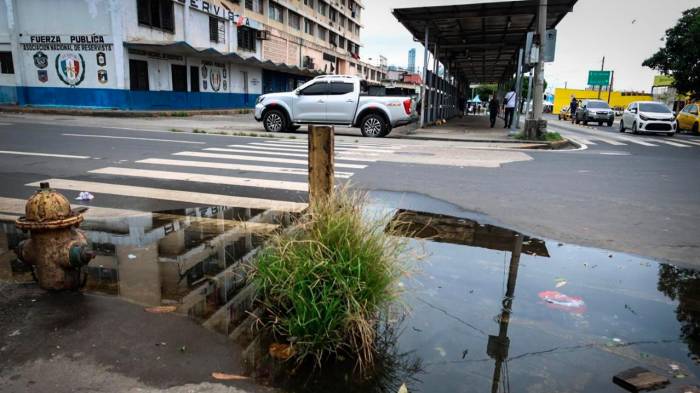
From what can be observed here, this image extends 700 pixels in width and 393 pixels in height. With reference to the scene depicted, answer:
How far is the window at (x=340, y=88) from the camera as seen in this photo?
52.3 feet

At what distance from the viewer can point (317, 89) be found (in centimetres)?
1605

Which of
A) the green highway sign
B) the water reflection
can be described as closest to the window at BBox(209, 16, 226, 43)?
the water reflection

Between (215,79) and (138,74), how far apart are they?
701cm

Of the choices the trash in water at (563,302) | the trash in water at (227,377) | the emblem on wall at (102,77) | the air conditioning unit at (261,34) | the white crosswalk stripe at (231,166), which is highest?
the air conditioning unit at (261,34)

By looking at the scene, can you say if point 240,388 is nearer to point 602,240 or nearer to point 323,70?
point 602,240

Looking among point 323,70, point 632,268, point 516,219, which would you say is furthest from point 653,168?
point 323,70

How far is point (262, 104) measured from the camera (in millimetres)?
16422

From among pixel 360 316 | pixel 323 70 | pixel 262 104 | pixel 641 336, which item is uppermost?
pixel 323 70

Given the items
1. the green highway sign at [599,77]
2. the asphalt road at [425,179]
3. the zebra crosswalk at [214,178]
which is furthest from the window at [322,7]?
the zebra crosswalk at [214,178]

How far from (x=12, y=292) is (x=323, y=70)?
167 ft

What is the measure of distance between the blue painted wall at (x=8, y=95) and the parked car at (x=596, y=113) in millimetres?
34883

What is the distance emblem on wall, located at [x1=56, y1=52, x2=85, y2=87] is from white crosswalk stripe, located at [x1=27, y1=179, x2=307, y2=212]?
64.8 feet

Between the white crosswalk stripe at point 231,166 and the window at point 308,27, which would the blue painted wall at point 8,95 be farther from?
the window at point 308,27

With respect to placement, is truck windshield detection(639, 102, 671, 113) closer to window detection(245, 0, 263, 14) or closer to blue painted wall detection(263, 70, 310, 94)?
blue painted wall detection(263, 70, 310, 94)
